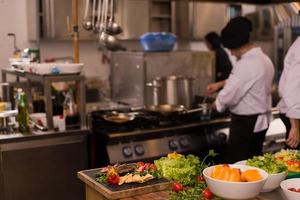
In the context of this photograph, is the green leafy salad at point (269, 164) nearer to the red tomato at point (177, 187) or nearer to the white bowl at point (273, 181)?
the white bowl at point (273, 181)

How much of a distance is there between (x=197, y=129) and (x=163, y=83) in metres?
0.48

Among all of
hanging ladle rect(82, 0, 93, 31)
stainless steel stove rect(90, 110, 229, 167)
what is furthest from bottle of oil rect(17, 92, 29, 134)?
hanging ladle rect(82, 0, 93, 31)

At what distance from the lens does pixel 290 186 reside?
68.6 inches

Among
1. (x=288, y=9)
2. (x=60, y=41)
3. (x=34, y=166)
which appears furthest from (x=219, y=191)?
(x=60, y=41)

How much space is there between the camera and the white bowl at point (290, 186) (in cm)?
163

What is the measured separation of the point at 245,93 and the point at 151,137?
2.41ft

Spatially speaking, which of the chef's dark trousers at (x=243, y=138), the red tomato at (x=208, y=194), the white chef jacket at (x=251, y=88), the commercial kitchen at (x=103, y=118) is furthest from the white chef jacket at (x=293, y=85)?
the red tomato at (x=208, y=194)

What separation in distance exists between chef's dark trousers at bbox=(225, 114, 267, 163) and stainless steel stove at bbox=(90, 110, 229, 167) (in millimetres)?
215

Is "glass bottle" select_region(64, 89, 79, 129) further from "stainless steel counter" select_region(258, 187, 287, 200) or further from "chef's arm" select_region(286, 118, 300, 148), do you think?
"stainless steel counter" select_region(258, 187, 287, 200)

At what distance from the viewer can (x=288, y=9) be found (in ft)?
15.3

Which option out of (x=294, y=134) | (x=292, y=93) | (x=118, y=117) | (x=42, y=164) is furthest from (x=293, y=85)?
(x=42, y=164)

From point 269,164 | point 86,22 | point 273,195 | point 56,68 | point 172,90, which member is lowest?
point 273,195

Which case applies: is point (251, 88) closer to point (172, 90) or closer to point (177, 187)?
point (172, 90)

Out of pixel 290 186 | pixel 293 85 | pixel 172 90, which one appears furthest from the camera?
pixel 172 90
